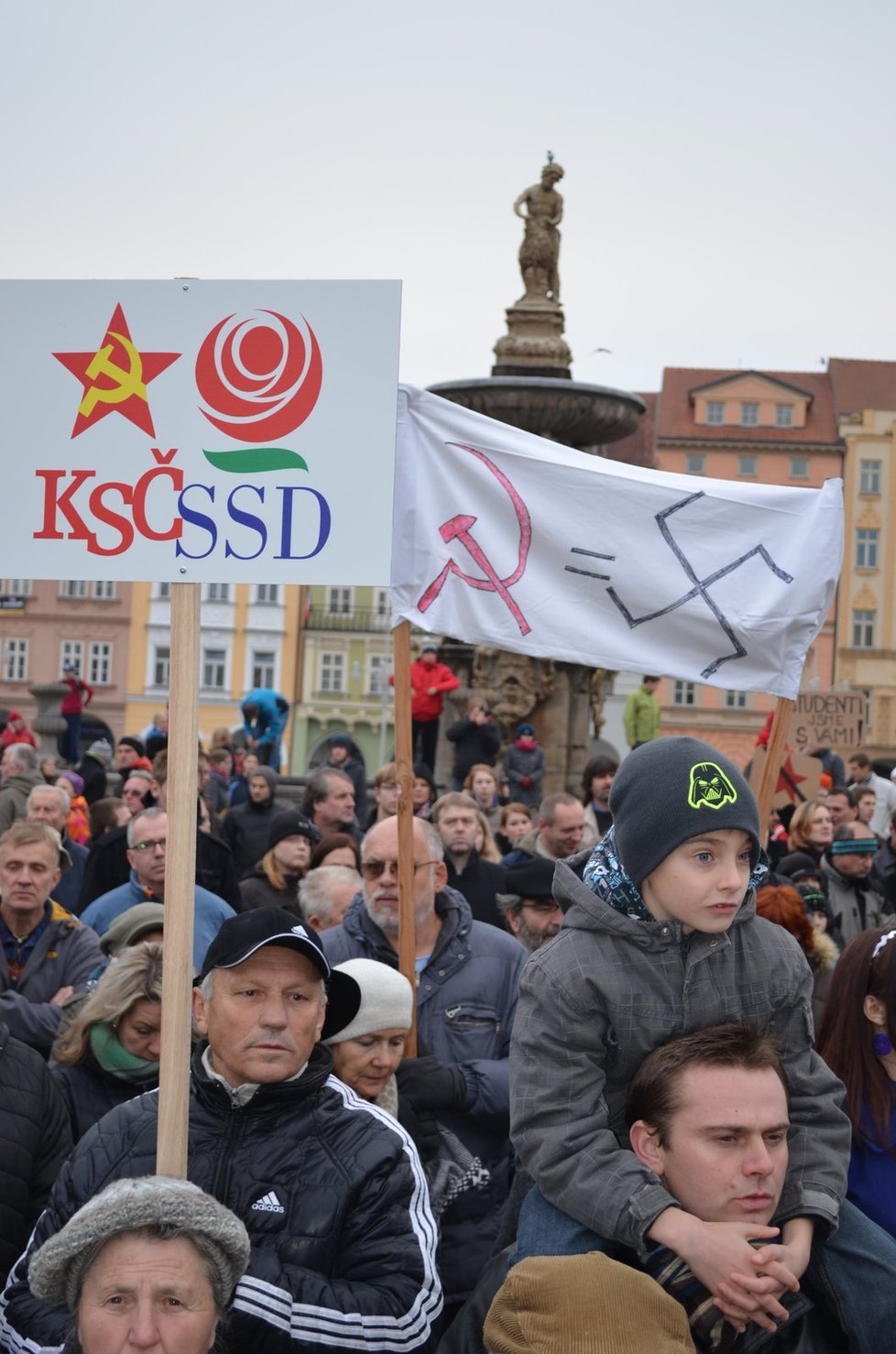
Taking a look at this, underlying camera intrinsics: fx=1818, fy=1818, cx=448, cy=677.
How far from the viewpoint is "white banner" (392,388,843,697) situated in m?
5.91

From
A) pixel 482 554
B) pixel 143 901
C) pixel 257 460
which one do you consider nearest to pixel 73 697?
pixel 143 901

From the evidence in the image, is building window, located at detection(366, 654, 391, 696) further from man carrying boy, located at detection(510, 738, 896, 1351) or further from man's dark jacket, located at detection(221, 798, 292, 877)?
man carrying boy, located at detection(510, 738, 896, 1351)

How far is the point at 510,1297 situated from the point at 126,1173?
4.00 feet

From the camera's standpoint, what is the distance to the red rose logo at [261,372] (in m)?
4.19

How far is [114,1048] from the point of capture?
17.1ft

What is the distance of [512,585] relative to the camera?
595 cm

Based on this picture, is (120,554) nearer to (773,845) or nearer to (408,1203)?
(408,1203)

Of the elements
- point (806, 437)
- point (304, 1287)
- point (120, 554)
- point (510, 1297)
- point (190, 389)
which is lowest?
point (304, 1287)

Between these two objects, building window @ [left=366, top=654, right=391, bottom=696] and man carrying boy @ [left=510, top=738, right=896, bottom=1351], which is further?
building window @ [left=366, top=654, right=391, bottom=696]

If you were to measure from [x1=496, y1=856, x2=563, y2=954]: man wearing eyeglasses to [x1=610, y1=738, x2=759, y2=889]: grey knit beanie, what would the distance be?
2.97m

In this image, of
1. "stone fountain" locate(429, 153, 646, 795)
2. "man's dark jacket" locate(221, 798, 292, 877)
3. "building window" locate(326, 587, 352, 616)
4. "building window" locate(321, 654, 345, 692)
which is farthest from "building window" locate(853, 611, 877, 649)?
"man's dark jacket" locate(221, 798, 292, 877)

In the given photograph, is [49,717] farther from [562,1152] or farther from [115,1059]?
[562,1152]

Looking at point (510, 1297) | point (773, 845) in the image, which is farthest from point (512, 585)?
point (773, 845)

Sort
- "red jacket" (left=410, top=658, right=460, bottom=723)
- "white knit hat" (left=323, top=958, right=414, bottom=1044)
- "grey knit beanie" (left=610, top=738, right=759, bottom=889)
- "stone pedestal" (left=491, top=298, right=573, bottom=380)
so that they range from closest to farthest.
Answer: "grey knit beanie" (left=610, top=738, right=759, bottom=889) < "white knit hat" (left=323, top=958, right=414, bottom=1044) < "red jacket" (left=410, top=658, right=460, bottom=723) < "stone pedestal" (left=491, top=298, right=573, bottom=380)
